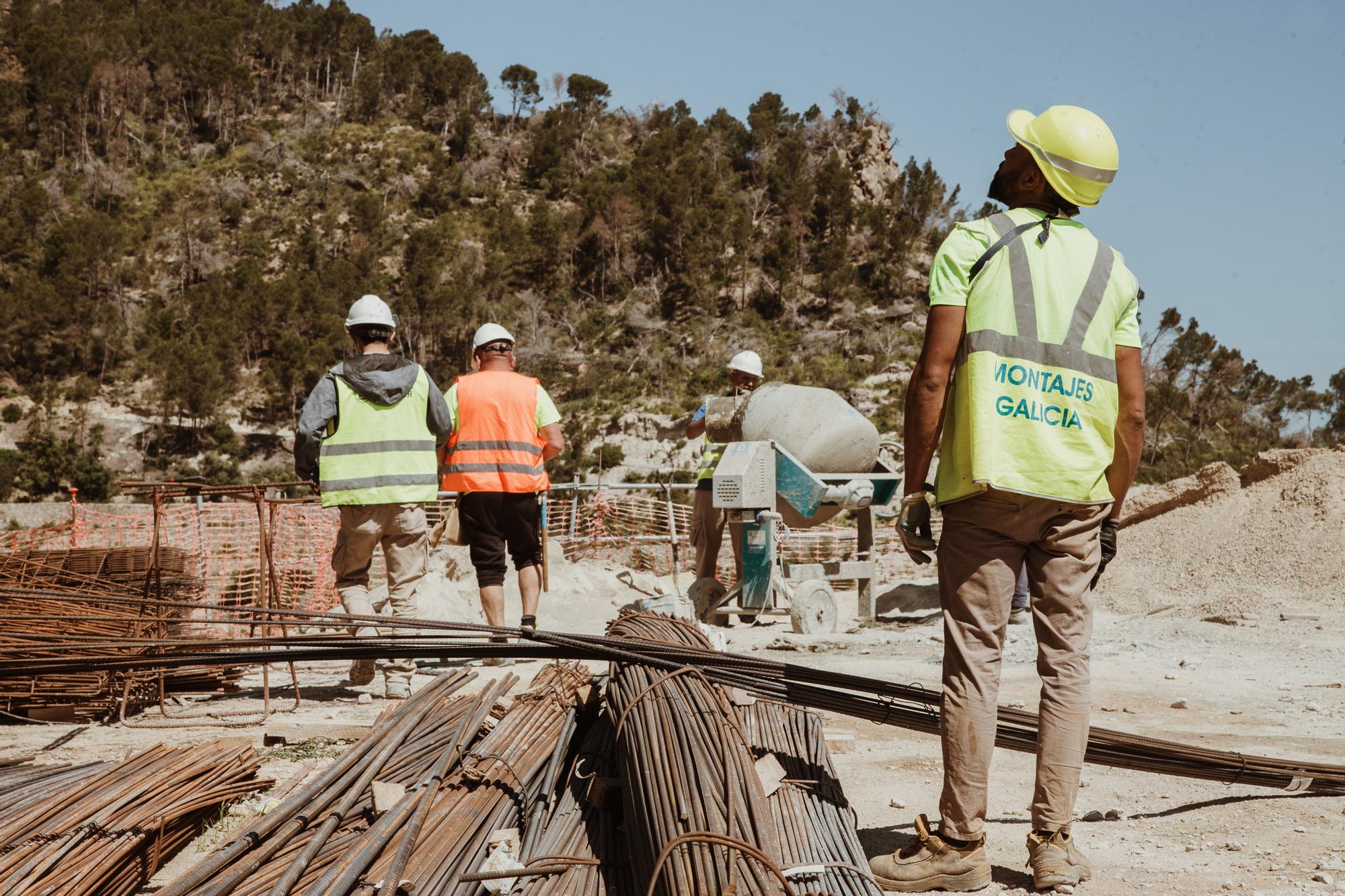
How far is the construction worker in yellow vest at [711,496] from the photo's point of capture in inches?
349

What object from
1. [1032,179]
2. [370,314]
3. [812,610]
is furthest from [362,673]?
[1032,179]

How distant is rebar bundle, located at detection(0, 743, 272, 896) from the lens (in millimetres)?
2502

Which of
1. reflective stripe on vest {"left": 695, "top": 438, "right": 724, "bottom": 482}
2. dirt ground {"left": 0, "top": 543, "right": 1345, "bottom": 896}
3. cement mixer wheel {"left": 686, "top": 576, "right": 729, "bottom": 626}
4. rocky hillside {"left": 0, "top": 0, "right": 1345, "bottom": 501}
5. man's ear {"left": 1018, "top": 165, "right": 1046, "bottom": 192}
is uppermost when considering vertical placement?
rocky hillside {"left": 0, "top": 0, "right": 1345, "bottom": 501}

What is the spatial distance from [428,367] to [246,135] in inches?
1062

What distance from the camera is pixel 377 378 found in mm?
5418

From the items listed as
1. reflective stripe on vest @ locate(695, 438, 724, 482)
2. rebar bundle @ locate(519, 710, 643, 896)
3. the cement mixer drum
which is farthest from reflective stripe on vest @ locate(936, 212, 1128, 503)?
the cement mixer drum

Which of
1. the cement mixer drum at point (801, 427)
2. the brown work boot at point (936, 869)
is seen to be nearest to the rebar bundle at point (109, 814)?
the brown work boot at point (936, 869)

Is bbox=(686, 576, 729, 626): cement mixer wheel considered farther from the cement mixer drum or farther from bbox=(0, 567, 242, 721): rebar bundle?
bbox=(0, 567, 242, 721): rebar bundle

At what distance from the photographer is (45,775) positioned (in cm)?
322

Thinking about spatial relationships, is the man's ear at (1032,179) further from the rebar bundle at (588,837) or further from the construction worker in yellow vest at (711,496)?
the construction worker in yellow vest at (711,496)

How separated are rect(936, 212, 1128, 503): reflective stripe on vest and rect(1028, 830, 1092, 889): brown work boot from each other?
871 mm

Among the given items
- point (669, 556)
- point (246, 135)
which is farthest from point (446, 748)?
point (246, 135)

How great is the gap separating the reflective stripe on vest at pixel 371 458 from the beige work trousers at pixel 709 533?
3831 mm

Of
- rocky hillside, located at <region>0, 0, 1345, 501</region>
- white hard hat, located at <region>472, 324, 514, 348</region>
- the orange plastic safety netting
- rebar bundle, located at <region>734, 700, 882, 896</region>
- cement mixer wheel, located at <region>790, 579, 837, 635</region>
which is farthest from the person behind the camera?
rocky hillside, located at <region>0, 0, 1345, 501</region>
